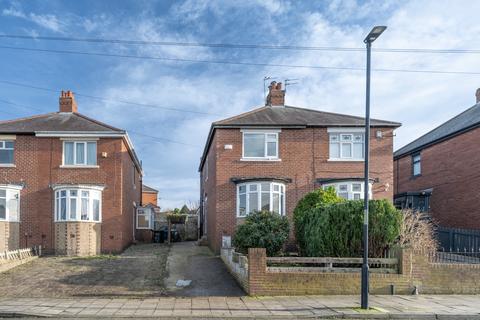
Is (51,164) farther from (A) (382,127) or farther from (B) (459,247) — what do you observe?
(B) (459,247)

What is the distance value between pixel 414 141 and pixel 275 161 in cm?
1539

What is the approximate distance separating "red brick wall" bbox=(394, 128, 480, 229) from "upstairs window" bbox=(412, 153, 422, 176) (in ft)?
1.35

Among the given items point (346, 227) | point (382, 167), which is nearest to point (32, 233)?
point (346, 227)

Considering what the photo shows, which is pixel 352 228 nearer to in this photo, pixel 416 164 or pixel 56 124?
pixel 56 124

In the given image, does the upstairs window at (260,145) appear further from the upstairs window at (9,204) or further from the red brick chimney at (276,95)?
the upstairs window at (9,204)

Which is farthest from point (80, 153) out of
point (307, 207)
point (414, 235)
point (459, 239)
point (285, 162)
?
point (459, 239)

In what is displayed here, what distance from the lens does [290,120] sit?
2334 centimetres

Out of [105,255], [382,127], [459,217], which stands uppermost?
[382,127]

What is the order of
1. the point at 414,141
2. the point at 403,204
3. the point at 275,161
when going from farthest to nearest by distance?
the point at 414,141 < the point at 403,204 < the point at 275,161

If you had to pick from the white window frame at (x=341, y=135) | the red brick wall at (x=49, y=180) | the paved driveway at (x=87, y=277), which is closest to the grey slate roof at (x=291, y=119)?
the white window frame at (x=341, y=135)

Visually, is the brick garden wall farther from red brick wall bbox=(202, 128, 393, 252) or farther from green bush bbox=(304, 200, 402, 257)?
red brick wall bbox=(202, 128, 393, 252)

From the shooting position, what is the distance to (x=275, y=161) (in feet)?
74.4

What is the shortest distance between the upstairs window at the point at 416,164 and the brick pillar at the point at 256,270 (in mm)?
20781

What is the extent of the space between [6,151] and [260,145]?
13026 millimetres
